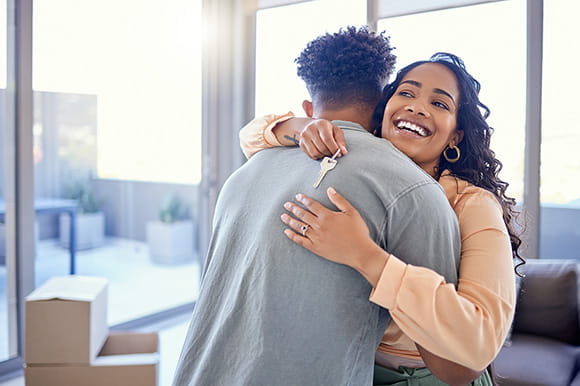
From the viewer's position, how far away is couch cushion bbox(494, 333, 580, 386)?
217 centimetres

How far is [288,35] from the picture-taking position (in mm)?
4242

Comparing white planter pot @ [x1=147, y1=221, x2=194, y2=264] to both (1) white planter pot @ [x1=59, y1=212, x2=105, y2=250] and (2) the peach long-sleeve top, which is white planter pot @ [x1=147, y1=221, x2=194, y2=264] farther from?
(2) the peach long-sleeve top

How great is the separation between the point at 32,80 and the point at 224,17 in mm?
1920

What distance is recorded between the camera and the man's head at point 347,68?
1.14m

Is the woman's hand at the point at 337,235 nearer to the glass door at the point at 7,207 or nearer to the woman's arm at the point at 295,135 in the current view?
the woman's arm at the point at 295,135

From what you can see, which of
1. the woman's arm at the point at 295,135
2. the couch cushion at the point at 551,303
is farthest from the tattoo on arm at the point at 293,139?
the couch cushion at the point at 551,303

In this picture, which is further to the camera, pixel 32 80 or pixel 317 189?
pixel 32 80

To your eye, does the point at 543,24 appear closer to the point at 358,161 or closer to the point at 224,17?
the point at 224,17

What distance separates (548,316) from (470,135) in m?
1.87

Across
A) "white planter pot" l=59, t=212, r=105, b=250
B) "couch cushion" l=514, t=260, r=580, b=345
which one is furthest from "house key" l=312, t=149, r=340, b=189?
"white planter pot" l=59, t=212, r=105, b=250

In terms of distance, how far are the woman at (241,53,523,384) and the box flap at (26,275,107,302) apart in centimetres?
142

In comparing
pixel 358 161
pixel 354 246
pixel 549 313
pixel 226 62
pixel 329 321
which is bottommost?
pixel 549 313

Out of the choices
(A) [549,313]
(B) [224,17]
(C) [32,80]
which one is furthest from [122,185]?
(A) [549,313]

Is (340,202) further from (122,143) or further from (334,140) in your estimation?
(122,143)
